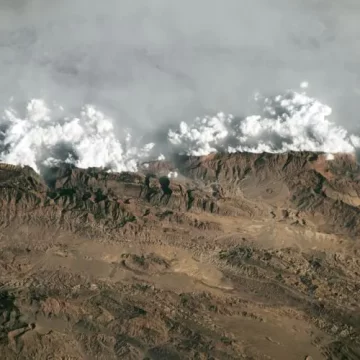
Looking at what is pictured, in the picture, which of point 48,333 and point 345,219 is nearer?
point 48,333

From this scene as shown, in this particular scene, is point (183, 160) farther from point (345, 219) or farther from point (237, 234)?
point (345, 219)

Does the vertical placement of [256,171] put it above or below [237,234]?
above

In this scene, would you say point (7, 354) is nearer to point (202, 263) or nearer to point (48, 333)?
point (48, 333)

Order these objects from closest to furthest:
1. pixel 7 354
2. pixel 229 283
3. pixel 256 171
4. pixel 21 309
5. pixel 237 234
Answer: pixel 7 354
pixel 21 309
pixel 229 283
pixel 237 234
pixel 256 171

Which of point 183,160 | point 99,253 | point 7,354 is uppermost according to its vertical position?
point 183,160

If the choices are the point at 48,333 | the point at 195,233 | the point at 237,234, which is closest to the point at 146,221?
the point at 195,233

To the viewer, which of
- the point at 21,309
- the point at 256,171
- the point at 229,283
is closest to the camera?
the point at 21,309

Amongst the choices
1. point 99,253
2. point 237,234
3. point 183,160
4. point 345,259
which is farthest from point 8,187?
point 345,259
